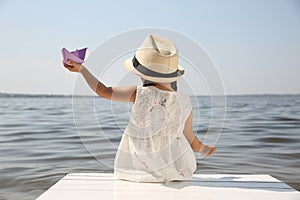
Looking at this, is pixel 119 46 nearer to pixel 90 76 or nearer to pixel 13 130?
pixel 90 76

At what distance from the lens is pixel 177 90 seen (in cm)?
195

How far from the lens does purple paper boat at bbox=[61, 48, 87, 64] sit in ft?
5.71

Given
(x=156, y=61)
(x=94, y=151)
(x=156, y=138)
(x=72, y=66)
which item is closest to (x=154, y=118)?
(x=156, y=138)

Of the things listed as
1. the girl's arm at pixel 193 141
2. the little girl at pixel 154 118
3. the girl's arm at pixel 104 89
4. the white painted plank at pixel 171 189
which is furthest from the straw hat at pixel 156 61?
the white painted plank at pixel 171 189

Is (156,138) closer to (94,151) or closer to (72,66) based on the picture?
(72,66)

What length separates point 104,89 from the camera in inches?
71.2

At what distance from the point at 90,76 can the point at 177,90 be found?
435mm

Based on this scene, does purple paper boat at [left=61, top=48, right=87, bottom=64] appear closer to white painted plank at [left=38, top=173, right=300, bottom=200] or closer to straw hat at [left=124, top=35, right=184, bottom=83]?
straw hat at [left=124, top=35, right=184, bottom=83]

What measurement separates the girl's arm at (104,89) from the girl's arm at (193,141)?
302 mm

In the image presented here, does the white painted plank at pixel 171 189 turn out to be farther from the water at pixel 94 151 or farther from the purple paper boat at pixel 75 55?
the purple paper boat at pixel 75 55

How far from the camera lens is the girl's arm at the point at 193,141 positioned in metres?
1.96

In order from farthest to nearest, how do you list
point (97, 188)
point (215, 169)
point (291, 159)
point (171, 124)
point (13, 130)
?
point (13, 130), point (291, 159), point (215, 169), point (171, 124), point (97, 188)

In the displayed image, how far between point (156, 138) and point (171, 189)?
253 millimetres

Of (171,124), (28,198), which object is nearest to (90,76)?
(171,124)
